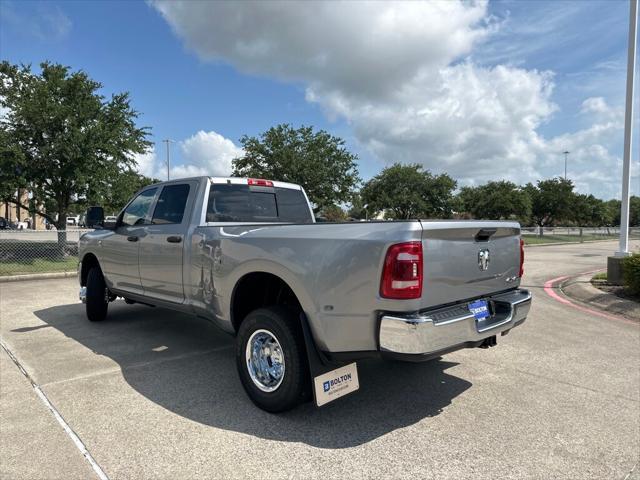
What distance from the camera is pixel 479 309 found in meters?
3.43

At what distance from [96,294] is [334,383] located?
4.57 meters

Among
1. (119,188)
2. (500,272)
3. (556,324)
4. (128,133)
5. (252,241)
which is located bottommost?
(556,324)

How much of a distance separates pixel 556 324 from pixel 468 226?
14.9ft

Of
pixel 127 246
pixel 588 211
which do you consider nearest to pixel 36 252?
pixel 127 246

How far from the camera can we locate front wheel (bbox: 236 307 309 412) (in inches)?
129

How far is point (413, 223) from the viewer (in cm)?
291

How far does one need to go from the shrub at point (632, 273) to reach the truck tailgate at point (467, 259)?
5819mm

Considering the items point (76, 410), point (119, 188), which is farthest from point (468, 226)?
point (119, 188)

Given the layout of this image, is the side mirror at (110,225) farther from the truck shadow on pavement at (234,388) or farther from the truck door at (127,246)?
the truck shadow on pavement at (234,388)

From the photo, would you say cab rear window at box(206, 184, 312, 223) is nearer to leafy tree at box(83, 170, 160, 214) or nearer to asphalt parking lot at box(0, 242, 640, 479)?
asphalt parking lot at box(0, 242, 640, 479)

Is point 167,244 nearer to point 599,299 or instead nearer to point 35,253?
point 599,299

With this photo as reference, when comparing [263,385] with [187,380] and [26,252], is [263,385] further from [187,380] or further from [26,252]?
[26,252]

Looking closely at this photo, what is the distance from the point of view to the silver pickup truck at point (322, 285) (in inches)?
113

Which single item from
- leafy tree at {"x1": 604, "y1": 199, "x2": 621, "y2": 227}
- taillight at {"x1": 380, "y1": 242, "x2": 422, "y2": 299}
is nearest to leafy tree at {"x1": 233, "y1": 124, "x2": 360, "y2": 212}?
taillight at {"x1": 380, "y1": 242, "x2": 422, "y2": 299}
